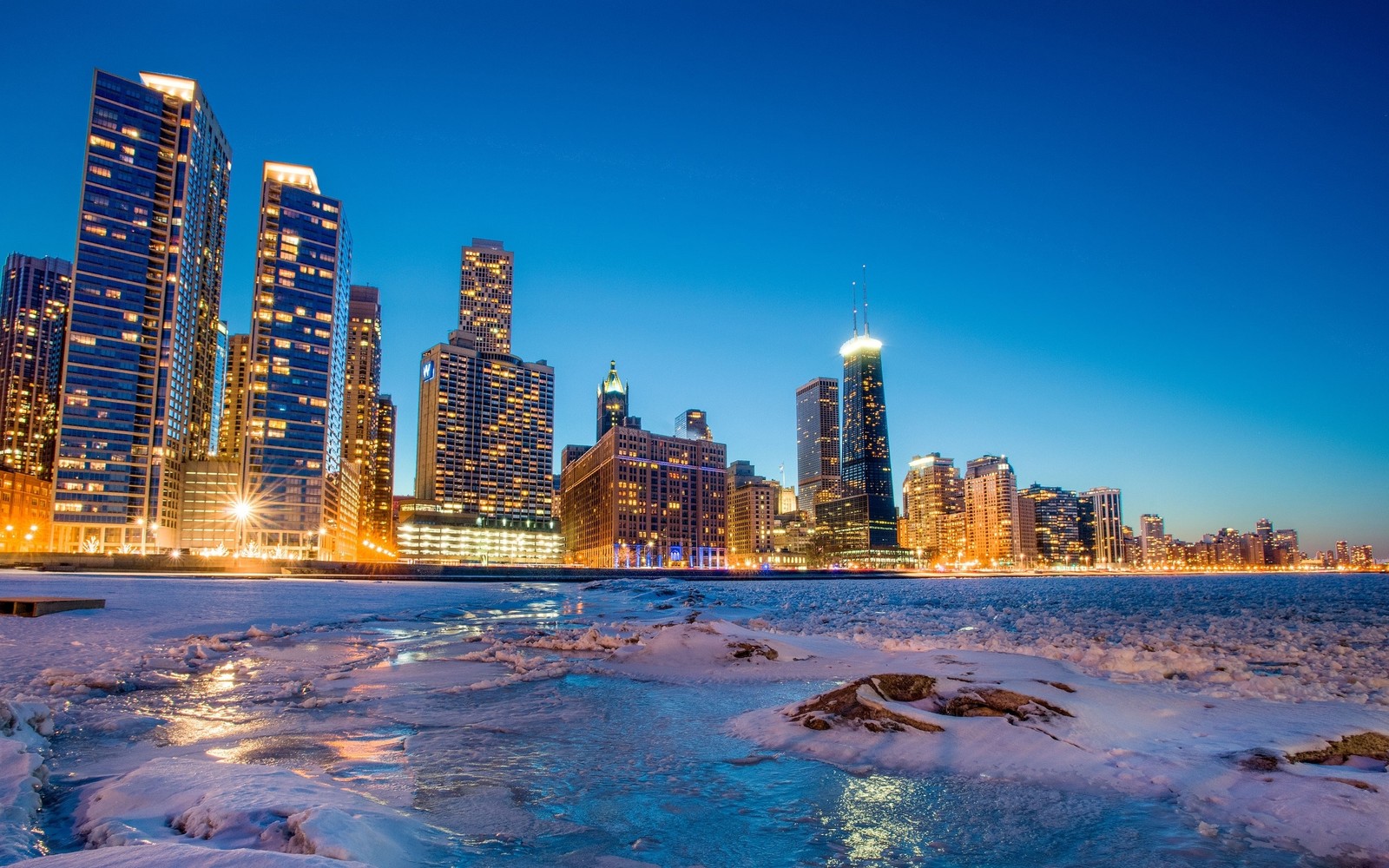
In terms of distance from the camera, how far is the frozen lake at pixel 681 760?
528 cm

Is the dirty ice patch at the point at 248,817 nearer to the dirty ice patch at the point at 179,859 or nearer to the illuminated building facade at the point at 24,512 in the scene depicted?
the dirty ice patch at the point at 179,859

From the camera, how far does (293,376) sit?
611 feet

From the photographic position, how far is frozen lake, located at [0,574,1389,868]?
5.28 metres

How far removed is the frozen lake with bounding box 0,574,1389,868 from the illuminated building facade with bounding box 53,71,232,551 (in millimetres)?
186232

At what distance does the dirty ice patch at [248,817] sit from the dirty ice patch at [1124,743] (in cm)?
456

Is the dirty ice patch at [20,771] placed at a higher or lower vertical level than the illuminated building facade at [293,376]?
lower

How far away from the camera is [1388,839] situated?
5.32 meters

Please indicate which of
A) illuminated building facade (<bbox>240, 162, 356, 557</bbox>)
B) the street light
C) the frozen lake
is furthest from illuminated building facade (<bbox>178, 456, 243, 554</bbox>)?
the frozen lake

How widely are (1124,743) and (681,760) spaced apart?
16.0 feet

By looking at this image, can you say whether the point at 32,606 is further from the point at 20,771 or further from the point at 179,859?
the point at 179,859

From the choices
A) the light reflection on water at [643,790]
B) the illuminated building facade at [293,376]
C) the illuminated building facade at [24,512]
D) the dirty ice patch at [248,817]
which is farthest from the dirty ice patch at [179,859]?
the illuminated building facade at [293,376]

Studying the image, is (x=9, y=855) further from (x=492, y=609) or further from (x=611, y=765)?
(x=492, y=609)

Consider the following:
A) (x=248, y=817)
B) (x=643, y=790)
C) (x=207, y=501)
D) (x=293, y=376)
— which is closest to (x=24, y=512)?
(x=207, y=501)

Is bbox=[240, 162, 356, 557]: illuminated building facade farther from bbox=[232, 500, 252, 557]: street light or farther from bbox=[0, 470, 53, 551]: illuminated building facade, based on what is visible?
bbox=[0, 470, 53, 551]: illuminated building facade
